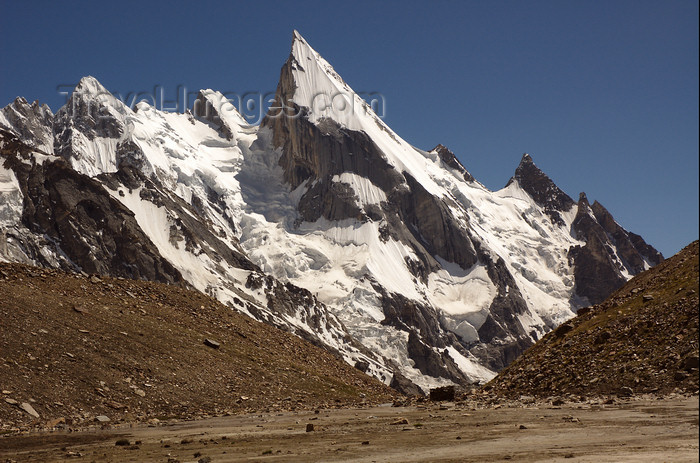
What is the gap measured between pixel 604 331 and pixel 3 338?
3891cm

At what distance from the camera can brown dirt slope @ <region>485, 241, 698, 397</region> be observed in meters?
45.4

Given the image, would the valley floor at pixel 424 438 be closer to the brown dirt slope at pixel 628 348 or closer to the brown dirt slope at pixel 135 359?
the brown dirt slope at pixel 628 348

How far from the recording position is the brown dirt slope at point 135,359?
53.2 meters

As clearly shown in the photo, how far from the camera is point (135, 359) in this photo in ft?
200

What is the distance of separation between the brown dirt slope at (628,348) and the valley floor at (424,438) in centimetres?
310

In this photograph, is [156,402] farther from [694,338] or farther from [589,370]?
[694,338]

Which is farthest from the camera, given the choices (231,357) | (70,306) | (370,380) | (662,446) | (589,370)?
(370,380)

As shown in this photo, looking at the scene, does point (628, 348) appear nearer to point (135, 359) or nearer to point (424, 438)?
point (424, 438)

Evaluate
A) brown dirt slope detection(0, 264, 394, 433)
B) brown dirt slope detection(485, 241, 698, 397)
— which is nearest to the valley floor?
brown dirt slope detection(485, 241, 698, 397)

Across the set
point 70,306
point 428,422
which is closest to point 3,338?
point 70,306

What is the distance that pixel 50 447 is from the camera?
3803 centimetres

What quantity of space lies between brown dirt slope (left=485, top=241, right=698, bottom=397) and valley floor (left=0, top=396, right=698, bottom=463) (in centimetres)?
310

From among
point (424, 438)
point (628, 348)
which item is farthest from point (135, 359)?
point (628, 348)

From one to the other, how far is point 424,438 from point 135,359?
3095cm
